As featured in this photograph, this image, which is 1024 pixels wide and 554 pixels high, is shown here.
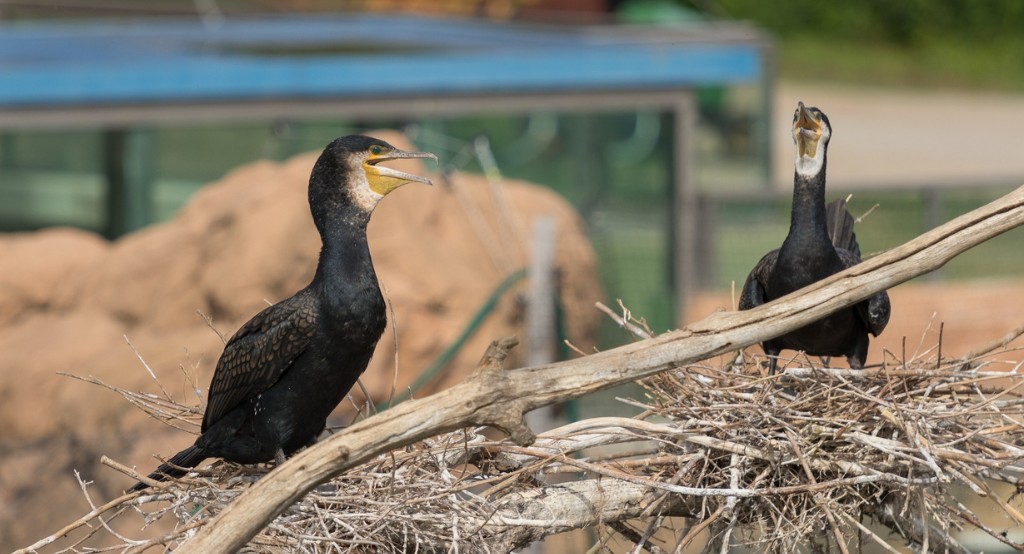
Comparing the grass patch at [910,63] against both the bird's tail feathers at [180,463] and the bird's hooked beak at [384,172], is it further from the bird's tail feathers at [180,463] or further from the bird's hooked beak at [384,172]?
the bird's tail feathers at [180,463]

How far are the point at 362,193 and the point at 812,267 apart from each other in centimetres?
145

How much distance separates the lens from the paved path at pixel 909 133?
2289 centimetres

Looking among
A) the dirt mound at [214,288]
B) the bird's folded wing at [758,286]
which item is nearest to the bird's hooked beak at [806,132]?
the bird's folded wing at [758,286]

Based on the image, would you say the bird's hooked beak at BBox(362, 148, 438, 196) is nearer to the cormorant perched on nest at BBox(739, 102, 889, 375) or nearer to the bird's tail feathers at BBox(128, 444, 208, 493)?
the bird's tail feathers at BBox(128, 444, 208, 493)

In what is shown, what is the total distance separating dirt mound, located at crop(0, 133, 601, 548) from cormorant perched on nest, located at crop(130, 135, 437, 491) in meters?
2.71

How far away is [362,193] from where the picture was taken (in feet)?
14.1

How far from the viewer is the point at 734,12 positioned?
32438 mm

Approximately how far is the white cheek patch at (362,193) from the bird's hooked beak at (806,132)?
4.60 feet

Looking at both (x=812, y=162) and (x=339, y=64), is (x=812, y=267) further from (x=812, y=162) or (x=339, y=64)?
(x=339, y=64)

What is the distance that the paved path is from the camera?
22891 millimetres

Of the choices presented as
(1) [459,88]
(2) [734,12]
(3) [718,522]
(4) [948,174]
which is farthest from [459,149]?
(2) [734,12]

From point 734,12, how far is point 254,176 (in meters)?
23.9

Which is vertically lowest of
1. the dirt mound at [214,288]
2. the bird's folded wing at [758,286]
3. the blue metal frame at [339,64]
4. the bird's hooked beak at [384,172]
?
the dirt mound at [214,288]

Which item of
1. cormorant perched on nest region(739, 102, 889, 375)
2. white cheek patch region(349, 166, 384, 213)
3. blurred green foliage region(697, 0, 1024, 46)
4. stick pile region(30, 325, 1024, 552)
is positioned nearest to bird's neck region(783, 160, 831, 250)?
cormorant perched on nest region(739, 102, 889, 375)
